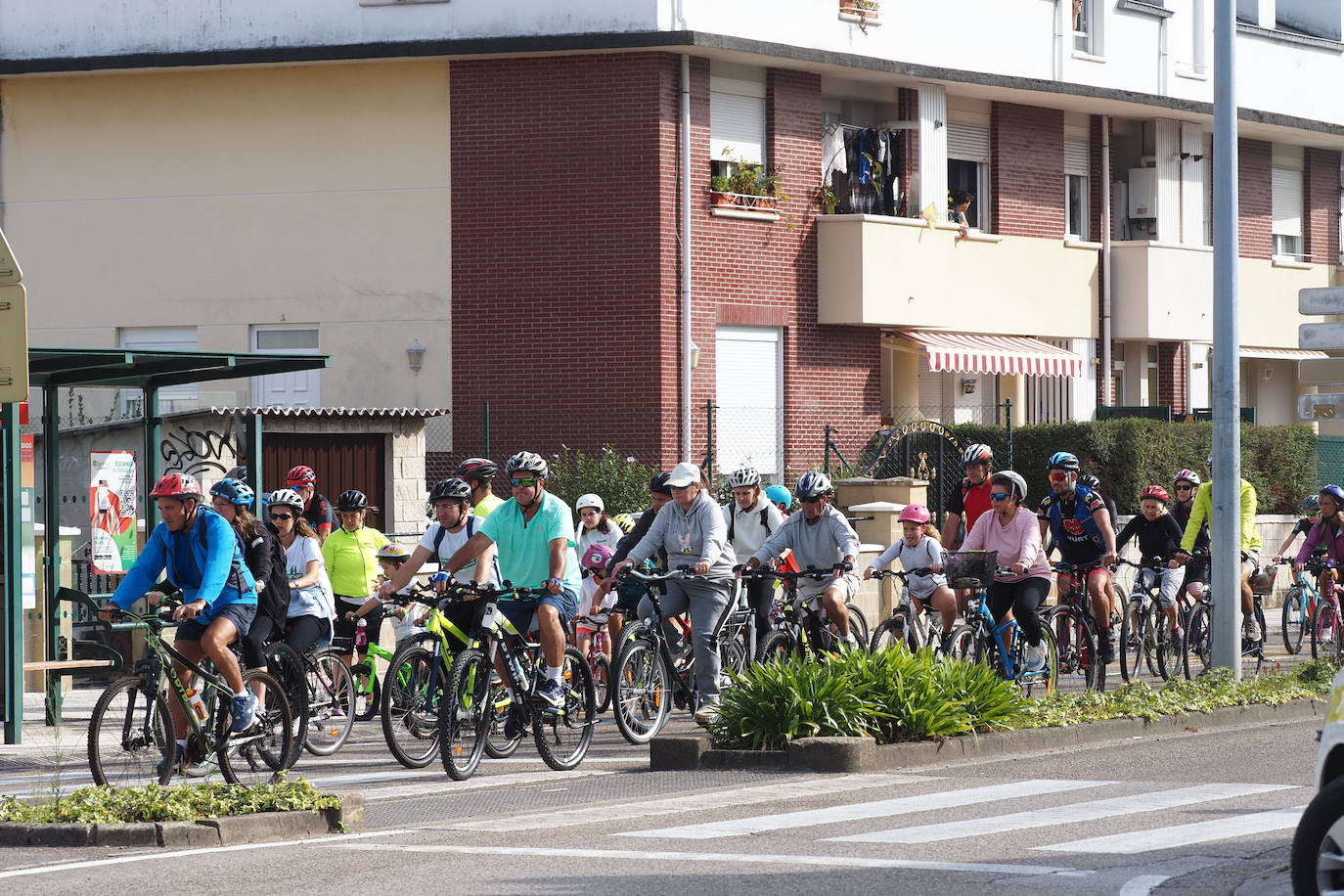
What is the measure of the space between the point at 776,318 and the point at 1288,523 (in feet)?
24.8

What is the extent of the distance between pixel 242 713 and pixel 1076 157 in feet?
80.2

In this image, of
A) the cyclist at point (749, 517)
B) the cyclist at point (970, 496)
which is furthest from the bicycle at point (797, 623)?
the cyclist at point (970, 496)

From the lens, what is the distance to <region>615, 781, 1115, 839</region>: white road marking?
32.7 ft

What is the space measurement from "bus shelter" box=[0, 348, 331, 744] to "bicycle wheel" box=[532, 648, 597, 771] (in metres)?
3.55

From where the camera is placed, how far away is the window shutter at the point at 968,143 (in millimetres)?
31641

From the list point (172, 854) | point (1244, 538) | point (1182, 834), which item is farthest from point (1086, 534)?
point (172, 854)

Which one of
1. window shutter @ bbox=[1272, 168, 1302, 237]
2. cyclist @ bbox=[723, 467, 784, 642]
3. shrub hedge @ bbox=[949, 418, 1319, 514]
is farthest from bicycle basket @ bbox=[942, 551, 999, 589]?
window shutter @ bbox=[1272, 168, 1302, 237]

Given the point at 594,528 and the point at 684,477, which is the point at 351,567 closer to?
the point at 594,528

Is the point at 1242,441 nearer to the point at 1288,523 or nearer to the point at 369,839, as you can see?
the point at 1288,523

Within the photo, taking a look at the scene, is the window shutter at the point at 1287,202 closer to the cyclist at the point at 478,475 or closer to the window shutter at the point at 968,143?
the window shutter at the point at 968,143

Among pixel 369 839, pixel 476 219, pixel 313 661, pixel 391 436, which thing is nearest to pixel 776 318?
pixel 476 219

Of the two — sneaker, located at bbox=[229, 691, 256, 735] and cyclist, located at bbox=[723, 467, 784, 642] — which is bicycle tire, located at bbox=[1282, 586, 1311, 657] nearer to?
cyclist, located at bbox=[723, 467, 784, 642]

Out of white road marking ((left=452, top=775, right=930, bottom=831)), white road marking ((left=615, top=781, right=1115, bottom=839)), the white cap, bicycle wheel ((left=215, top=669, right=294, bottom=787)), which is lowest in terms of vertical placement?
white road marking ((left=452, top=775, right=930, bottom=831))

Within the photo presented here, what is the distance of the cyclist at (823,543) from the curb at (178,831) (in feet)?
20.0
